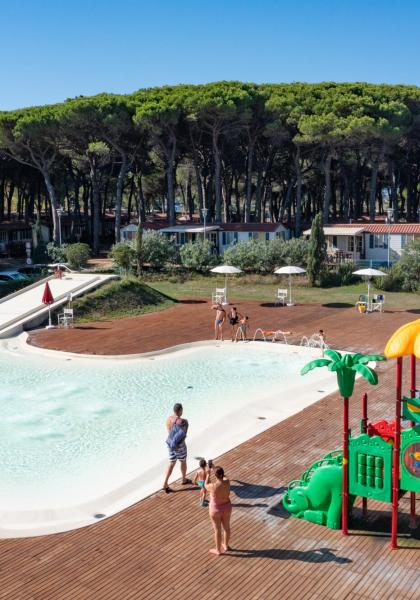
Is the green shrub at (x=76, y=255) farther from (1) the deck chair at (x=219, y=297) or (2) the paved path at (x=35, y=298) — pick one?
(1) the deck chair at (x=219, y=297)

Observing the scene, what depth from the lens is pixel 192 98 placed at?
48.3 meters

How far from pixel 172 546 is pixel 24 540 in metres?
2.24

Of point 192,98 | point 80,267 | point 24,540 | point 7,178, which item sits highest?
point 192,98

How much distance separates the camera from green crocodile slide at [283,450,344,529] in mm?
9281

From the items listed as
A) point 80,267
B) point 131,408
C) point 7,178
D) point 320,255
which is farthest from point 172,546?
point 7,178

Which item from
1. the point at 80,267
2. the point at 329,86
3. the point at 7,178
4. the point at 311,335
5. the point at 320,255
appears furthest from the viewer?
the point at 7,178

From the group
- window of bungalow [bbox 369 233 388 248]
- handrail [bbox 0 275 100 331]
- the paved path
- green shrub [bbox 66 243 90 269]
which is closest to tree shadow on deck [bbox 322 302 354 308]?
the paved path

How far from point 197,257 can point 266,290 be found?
667 cm

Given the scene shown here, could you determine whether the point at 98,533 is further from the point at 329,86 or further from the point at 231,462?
the point at 329,86

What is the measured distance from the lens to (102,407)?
16547 millimetres

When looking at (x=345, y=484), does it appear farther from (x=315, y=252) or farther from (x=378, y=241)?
(x=378, y=241)

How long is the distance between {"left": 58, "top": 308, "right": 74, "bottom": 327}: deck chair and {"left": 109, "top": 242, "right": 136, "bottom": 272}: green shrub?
1115cm

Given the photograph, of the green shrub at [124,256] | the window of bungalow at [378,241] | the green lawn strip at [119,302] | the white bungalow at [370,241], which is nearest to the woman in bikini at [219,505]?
the green lawn strip at [119,302]

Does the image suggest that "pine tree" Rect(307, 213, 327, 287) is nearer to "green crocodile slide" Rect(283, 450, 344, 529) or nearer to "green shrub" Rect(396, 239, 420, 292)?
"green shrub" Rect(396, 239, 420, 292)
